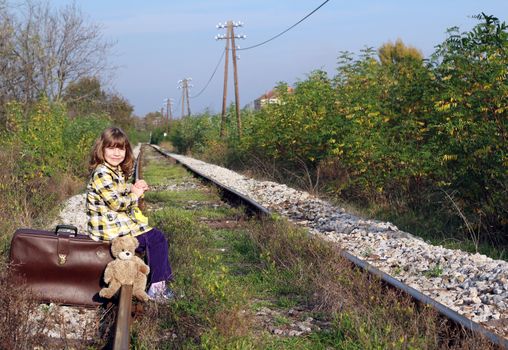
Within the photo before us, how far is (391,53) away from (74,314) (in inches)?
2164

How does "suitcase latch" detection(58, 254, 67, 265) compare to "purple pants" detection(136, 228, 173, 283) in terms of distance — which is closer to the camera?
"suitcase latch" detection(58, 254, 67, 265)

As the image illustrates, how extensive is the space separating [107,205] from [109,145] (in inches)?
17.9

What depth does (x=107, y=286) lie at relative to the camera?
4906 millimetres

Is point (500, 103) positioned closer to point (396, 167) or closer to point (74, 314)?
point (396, 167)

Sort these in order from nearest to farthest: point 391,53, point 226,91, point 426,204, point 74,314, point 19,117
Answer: point 74,314 → point 426,204 → point 19,117 → point 226,91 → point 391,53

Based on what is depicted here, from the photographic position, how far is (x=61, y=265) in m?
4.82

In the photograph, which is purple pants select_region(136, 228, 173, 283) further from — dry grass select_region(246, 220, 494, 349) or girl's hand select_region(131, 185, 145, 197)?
dry grass select_region(246, 220, 494, 349)

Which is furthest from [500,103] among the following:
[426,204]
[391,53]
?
[391,53]

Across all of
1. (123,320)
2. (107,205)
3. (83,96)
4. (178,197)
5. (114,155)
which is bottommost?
(178,197)

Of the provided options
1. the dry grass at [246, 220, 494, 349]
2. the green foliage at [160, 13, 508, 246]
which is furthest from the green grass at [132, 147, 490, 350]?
the green foliage at [160, 13, 508, 246]

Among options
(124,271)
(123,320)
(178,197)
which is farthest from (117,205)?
(178,197)

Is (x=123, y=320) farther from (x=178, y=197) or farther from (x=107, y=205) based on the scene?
(x=178, y=197)

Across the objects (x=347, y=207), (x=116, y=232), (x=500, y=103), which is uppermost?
(x=500, y=103)

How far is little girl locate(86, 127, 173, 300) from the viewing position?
5012 mm
